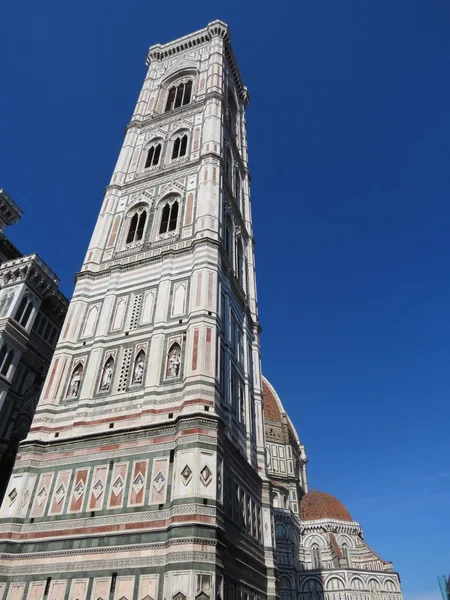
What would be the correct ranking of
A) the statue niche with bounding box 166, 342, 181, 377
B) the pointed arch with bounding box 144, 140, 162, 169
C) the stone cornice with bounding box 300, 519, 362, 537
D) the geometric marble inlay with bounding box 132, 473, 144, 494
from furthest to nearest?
1. the stone cornice with bounding box 300, 519, 362, 537
2. the pointed arch with bounding box 144, 140, 162, 169
3. the statue niche with bounding box 166, 342, 181, 377
4. the geometric marble inlay with bounding box 132, 473, 144, 494

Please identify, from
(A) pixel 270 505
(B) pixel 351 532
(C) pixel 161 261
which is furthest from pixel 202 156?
(B) pixel 351 532

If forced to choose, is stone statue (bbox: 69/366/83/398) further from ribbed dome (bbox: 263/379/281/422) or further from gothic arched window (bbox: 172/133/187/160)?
ribbed dome (bbox: 263/379/281/422)

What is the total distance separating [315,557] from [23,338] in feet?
124

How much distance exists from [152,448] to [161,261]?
27.4ft

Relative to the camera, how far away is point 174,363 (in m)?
16.1

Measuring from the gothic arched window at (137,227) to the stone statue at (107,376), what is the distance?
6.99m

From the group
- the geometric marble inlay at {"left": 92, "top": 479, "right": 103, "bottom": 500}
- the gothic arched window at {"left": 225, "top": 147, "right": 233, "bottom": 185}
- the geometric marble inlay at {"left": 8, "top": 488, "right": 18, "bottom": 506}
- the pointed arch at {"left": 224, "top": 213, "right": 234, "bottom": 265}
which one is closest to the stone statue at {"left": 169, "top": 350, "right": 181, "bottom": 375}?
the geometric marble inlay at {"left": 92, "top": 479, "right": 103, "bottom": 500}

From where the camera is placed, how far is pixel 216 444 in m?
13.5

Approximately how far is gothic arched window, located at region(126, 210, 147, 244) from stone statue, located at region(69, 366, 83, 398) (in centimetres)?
709

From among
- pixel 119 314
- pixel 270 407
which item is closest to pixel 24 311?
pixel 119 314

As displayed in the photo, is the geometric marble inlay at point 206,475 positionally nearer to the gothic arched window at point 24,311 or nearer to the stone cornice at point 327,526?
the gothic arched window at point 24,311

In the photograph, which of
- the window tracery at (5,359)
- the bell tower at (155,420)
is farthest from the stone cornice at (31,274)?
the window tracery at (5,359)

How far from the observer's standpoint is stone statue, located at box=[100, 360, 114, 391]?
54.1 feet

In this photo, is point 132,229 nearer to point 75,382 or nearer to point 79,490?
point 75,382
